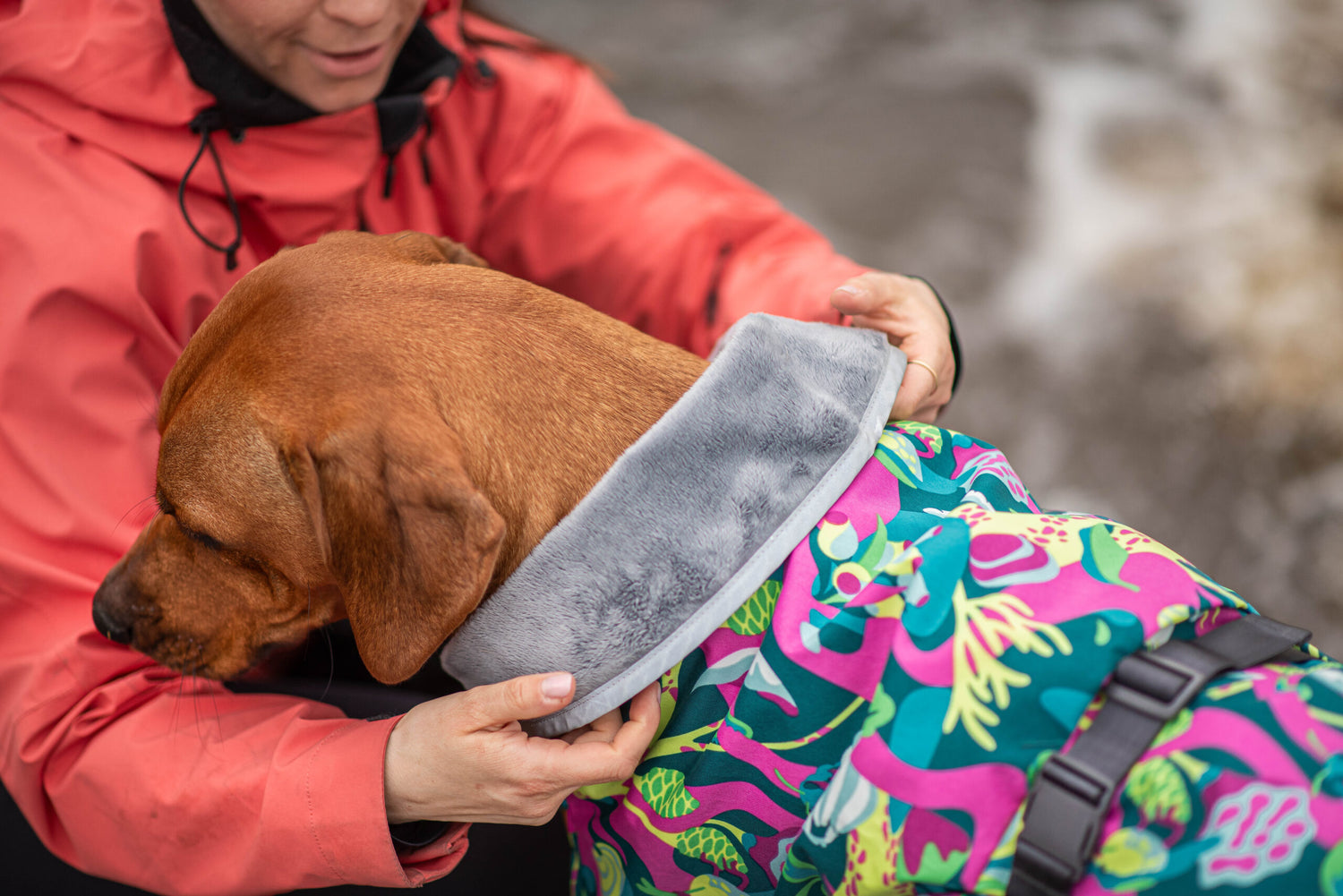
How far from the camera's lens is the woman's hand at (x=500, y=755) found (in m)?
1.40

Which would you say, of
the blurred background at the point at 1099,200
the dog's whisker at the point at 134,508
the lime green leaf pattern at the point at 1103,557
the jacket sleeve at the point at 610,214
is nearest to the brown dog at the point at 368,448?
the dog's whisker at the point at 134,508

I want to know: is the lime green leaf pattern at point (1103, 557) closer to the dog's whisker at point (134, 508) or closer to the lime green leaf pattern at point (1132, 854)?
the lime green leaf pattern at point (1132, 854)

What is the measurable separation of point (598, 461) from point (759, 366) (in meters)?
0.28

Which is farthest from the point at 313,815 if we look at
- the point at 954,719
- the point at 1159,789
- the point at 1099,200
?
the point at 1099,200

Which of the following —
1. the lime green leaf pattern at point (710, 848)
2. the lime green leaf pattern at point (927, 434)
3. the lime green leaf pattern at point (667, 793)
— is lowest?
the lime green leaf pattern at point (710, 848)

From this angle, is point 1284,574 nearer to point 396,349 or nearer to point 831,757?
point 831,757

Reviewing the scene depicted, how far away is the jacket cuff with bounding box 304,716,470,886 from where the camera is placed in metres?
1.52

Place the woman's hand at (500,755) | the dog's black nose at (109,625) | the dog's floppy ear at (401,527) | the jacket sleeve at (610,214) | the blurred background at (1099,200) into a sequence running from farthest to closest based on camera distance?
the blurred background at (1099,200), the jacket sleeve at (610,214), the dog's black nose at (109,625), the woman's hand at (500,755), the dog's floppy ear at (401,527)

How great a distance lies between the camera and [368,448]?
50.8 inches

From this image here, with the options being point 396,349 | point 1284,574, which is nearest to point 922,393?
point 396,349

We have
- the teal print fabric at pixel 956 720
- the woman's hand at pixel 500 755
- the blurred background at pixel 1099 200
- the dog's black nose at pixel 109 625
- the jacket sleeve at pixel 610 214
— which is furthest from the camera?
the blurred background at pixel 1099 200

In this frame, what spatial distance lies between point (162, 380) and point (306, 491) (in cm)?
74

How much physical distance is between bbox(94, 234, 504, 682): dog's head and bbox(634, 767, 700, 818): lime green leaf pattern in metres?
0.42

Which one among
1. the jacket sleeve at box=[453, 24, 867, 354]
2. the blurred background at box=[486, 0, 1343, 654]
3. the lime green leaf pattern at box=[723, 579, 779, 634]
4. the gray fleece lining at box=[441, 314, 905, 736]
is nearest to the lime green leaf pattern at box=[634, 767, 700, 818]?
the gray fleece lining at box=[441, 314, 905, 736]
